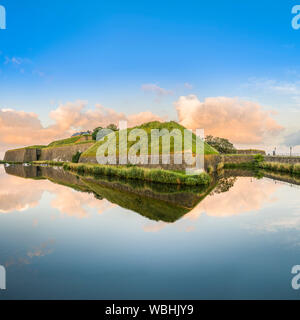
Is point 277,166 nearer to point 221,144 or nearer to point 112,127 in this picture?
point 221,144

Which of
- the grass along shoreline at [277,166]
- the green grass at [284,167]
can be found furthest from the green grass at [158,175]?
the grass along shoreline at [277,166]

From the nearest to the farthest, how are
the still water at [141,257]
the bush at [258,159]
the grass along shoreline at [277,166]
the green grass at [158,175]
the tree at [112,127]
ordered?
the still water at [141,257]
the green grass at [158,175]
the grass along shoreline at [277,166]
the bush at [258,159]
the tree at [112,127]

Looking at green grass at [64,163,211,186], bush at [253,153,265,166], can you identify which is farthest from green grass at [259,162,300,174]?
green grass at [64,163,211,186]

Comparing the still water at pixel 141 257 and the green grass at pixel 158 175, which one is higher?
the green grass at pixel 158 175

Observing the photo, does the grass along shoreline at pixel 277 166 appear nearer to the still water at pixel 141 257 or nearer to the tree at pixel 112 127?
the still water at pixel 141 257

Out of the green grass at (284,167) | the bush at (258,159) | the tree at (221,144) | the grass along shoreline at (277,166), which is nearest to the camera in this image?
the green grass at (284,167)

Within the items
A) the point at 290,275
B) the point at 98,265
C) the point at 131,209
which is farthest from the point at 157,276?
the point at 131,209

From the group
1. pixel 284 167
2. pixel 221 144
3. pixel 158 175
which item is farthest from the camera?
pixel 221 144

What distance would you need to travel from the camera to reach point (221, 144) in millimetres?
56812

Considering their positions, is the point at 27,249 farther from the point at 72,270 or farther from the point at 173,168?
the point at 173,168

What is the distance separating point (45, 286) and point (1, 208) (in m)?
6.78

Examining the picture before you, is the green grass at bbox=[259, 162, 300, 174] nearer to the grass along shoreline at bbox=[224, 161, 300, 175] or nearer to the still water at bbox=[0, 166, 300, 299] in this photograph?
the grass along shoreline at bbox=[224, 161, 300, 175]

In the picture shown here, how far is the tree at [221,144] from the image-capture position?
5353cm

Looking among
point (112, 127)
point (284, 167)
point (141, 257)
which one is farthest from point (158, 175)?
point (112, 127)
